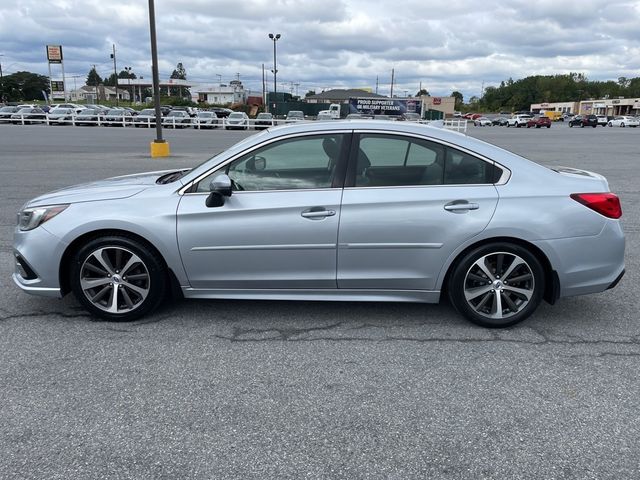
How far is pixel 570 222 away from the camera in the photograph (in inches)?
154

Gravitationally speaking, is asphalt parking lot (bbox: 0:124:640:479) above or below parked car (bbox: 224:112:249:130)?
below

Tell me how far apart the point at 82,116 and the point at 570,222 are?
42480 millimetres

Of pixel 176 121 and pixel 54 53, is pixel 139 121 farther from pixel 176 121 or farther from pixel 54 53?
pixel 54 53

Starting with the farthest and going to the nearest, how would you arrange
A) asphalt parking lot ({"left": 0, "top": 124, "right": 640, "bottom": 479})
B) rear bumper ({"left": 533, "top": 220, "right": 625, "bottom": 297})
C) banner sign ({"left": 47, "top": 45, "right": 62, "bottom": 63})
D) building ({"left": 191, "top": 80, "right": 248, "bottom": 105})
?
building ({"left": 191, "top": 80, "right": 248, "bottom": 105}) → banner sign ({"left": 47, "top": 45, "right": 62, "bottom": 63}) → rear bumper ({"left": 533, "top": 220, "right": 625, "bottom": 297}) → asphalt parking lot ({"left": 0, "top": 124, "right": 640, "bottom": 479})

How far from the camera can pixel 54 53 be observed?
9719cm

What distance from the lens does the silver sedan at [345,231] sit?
3.91 metres

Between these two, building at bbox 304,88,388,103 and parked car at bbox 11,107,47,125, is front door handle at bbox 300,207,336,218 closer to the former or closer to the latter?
parked car at bbox 11,107,47,125

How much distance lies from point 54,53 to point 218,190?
363 ft

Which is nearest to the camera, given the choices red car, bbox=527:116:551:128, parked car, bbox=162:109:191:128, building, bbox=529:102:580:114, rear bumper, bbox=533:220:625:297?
rear bumper, bbox=533:220:625:297

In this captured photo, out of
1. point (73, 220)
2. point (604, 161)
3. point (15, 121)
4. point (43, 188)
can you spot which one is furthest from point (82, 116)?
point (73, 220)

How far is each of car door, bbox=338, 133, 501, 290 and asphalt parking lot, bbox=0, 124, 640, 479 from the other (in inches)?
19.5

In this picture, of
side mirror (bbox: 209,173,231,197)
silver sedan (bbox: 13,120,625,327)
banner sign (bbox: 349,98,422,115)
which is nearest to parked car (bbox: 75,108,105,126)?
banner sign (bbox: 349,98,422,115)

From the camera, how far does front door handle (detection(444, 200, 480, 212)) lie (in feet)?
12.8

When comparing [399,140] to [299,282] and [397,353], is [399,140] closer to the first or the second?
[299,282]
